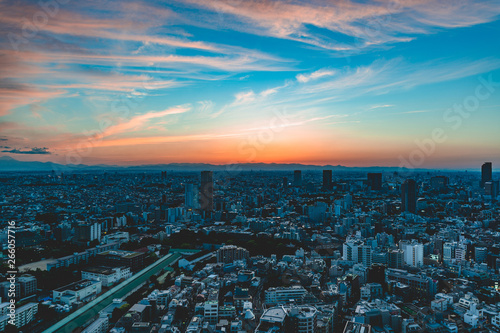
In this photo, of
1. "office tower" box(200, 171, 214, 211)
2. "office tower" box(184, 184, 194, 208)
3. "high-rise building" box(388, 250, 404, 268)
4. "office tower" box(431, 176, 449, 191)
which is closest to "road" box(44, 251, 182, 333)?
"high-rise building" box(388, 250, 404, 268)

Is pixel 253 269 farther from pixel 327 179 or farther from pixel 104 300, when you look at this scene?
pixel 327 179

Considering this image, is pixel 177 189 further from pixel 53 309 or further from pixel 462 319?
pixel 462 319

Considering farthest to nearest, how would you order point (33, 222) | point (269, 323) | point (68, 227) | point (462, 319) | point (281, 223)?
point (281, 223), point (33, 222), point (68, 227), point (462, 319), point (269, 323)

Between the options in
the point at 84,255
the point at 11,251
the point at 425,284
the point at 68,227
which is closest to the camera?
the point at 425,284

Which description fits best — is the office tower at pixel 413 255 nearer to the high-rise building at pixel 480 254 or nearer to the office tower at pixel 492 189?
the high-rise building at pixel 480 254

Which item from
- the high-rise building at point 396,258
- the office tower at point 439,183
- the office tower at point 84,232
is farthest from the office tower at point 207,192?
the office tower at point 439,183

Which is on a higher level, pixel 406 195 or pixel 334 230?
pixel 406 195

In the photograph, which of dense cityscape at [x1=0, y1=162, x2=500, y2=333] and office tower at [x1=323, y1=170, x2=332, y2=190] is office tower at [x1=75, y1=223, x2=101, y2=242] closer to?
dense cityscape at [x1=0, y1=162, x2=500, y2=333]

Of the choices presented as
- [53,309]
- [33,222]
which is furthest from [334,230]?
[33,222]
